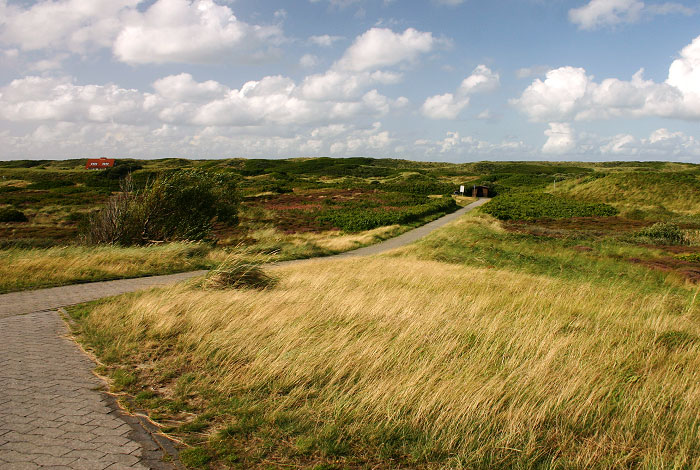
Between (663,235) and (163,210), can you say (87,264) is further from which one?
(663,235)

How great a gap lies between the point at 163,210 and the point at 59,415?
1748 cm

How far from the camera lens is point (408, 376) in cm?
500

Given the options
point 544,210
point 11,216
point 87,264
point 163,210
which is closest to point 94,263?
point 87,264

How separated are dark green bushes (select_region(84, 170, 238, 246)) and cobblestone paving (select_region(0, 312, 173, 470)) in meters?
13.7

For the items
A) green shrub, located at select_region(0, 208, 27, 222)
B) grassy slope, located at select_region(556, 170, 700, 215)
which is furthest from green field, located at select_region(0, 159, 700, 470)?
grassy slope, located at select_region(556, 170, 700, 215)

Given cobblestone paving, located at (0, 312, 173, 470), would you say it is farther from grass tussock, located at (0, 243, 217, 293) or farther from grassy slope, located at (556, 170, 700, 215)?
grassy slope, located at (556, 170, 700, 215)

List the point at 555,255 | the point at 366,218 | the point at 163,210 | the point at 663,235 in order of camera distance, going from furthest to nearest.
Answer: the point at 366,218, the point at 663,235, the point at 555,255, the point at 163,210

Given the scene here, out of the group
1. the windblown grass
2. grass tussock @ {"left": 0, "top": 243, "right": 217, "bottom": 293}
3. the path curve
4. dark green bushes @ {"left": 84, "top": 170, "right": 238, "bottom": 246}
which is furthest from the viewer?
dark green bushes @ {"left": 84, "top": 170, "right": 238, "bottom": 246}

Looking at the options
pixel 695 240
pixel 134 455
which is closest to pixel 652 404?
pixel 134 455

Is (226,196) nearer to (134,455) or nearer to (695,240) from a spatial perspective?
(134,455)

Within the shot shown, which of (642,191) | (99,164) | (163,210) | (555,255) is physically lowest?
(555,255)

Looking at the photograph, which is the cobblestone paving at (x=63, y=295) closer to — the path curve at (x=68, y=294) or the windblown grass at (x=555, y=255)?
the path curve at (x=68, y=294)

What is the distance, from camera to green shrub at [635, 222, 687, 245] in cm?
2670

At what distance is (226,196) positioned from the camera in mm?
24969
